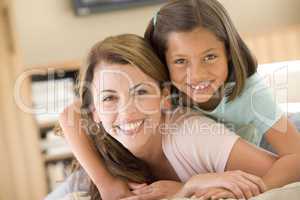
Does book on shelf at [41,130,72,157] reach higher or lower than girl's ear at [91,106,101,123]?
lower

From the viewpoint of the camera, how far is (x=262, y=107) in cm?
82

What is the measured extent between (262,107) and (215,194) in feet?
0.55

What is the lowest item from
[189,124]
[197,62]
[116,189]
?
[116,189]

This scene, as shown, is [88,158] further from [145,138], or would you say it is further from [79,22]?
[79,22]

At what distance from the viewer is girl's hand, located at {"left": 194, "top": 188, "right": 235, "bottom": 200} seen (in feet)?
2.49

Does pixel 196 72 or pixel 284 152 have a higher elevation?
pixel 196 72

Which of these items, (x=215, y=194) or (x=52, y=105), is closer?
(x=215, y=194)

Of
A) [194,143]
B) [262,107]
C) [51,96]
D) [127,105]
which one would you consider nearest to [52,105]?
[51,96]

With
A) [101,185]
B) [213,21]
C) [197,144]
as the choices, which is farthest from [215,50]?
[101,185]

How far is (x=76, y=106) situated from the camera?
2.80 ft

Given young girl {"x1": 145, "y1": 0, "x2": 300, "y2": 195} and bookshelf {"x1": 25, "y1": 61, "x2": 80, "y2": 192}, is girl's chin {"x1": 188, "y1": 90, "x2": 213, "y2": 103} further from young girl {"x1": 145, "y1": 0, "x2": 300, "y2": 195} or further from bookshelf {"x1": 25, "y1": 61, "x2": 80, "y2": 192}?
bookshelf {"x1": 25, "y1": 61, "x2": 80, "y2": 192}

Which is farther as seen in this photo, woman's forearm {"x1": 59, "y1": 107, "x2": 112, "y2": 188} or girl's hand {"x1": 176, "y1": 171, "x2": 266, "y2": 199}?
woman's forearm {"x1": 59, "y1": 107, "x2": 112, "y2": 188}

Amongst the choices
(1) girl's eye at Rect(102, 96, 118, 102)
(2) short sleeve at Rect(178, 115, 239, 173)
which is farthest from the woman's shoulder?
(1) girl's eye at Rect(102, 96, 118, 102)

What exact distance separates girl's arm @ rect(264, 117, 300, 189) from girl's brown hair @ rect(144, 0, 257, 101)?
3.5 inches
